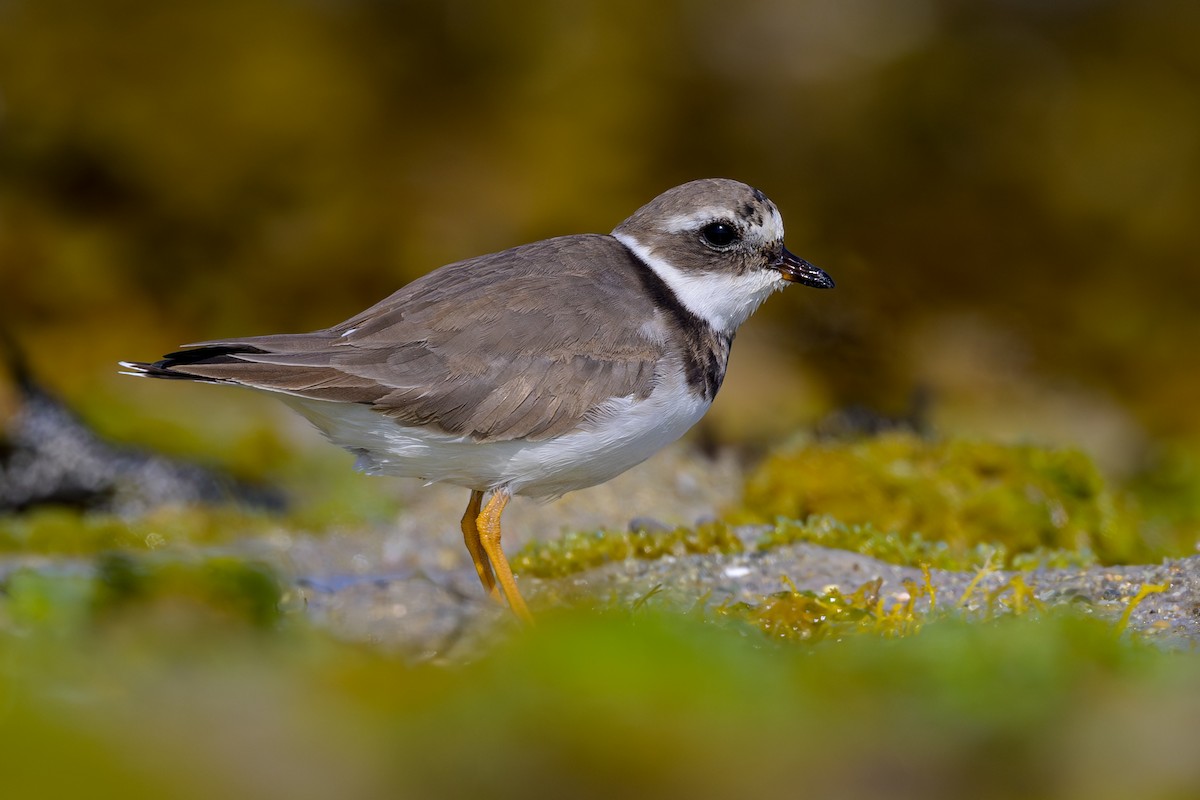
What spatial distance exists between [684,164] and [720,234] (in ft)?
16.9

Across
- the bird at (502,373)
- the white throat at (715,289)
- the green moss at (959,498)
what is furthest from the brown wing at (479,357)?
the green moss at (959,498)

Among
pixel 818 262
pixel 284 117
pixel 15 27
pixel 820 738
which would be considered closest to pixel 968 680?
pixel 820 738

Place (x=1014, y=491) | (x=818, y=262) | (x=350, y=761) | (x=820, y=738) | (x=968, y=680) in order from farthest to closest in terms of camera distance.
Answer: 1. (x=818, y=262)
2. (x=1014, y=491)
3. (x=968, y=680)
4. (x=820, y=738)
5. (x=350, y=761)

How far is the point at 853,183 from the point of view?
12.0 m

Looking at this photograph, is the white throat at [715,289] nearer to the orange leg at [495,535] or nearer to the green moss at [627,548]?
the green moss at [627,548]

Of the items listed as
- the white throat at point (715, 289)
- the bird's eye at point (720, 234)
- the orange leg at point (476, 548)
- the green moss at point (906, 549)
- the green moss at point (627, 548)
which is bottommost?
the orange leg at point (476, 548)

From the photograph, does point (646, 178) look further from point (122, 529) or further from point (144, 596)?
point (144, 596)

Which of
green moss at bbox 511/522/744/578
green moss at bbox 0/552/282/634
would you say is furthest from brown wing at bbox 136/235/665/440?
green moss at bbox 511/522/744/578

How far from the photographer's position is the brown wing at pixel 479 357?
20.1 ft

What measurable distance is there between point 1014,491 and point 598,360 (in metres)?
3.07

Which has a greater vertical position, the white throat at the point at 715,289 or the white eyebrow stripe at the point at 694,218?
the white eyebrow stripe at the point at 694,218

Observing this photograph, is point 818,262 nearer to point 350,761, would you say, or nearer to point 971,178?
point 971,178

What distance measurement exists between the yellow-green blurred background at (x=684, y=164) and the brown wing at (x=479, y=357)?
548cm

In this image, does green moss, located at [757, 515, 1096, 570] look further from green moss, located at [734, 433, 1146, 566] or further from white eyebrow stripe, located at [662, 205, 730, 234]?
white eyebrow stripe, located at [662, 205, 730, 234]
